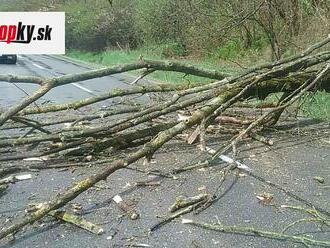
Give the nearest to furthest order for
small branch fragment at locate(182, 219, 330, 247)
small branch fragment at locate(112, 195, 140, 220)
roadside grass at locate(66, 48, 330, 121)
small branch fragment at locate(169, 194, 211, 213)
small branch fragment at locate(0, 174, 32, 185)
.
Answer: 1. small branch fragment at locate(182, 219, 330, 247)
2. small branch fragment at locate(112, 195, 140, 220)
3. small branch fragment at locate(169, 194, 211, 213)
4. small branch fragment at locate(0, 174, 32, 185)
5. roadside grass at locate(66, 48, 330, 121)

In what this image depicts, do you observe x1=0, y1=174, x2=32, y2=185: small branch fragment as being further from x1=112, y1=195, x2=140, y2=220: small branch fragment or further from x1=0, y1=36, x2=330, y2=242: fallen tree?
x1=112, y1=195, x2=140, y2=220: small branch fragment

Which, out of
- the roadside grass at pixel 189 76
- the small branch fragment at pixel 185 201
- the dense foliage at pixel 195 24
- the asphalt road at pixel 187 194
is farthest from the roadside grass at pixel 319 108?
the small branch fragment at pixel 185 201

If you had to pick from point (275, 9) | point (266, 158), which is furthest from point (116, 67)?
point (275, 9)

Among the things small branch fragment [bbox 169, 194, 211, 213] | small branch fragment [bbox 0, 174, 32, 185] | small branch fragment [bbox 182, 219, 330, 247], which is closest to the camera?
small branch fragment [bbox 182, 219, 330, 247]

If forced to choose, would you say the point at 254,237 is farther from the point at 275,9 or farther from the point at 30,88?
the point at 30,88

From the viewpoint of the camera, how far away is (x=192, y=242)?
3.43 metres

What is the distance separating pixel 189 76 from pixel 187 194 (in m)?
8.69

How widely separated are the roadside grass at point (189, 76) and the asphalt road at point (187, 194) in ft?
4.49

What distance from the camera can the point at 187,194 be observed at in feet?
14.3

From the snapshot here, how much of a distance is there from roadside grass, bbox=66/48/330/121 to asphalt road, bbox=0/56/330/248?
1.37 m

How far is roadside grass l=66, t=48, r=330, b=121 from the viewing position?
7875mm

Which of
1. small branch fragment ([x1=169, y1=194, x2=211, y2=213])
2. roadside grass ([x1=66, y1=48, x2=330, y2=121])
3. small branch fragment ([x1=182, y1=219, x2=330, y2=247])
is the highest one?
small branch fragment ([x1=182, y1=219, x2=330, y2=247])

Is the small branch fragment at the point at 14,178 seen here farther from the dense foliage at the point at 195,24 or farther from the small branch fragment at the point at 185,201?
the dense foliage at the point at 195,24

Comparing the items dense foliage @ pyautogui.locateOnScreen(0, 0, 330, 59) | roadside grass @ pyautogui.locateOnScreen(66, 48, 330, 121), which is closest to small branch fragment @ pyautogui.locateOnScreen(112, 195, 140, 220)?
roadside grass @ pyautogui.locateOnScreen(66, 48, 330, 121)
